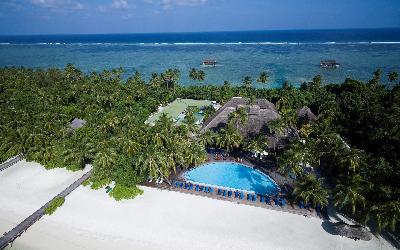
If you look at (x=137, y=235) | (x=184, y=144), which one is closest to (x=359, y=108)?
(x=184, y=144)

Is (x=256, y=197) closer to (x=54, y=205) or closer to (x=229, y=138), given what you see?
(x=229, y=138)

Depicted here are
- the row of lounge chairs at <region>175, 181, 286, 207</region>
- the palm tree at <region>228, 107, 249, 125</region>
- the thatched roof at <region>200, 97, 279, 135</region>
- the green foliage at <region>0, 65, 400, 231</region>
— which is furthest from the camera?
the thatched roof at <region>200, 97, 279, 135</region>

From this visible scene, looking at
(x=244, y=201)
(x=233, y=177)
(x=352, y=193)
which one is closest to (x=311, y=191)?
(x=352, y=193)

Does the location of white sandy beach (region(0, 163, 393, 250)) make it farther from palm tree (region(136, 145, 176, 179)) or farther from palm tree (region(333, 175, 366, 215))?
palm tree (region(333, 175, 366, 215))

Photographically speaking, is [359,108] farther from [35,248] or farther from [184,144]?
[35,248]

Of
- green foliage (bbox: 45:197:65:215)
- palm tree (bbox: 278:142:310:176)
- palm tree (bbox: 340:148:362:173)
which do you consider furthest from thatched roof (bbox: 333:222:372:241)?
green foliage (bbox: 45:197:65:215)

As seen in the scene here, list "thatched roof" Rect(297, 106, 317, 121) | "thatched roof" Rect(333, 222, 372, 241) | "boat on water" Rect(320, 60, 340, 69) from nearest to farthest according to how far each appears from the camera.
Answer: "thatched roof" Rect(333, 222, 372, 241)
"thatched roof" Rect(297, 106, 317, 121)
"boat on water" Rect(320, 60, 340, 69)
